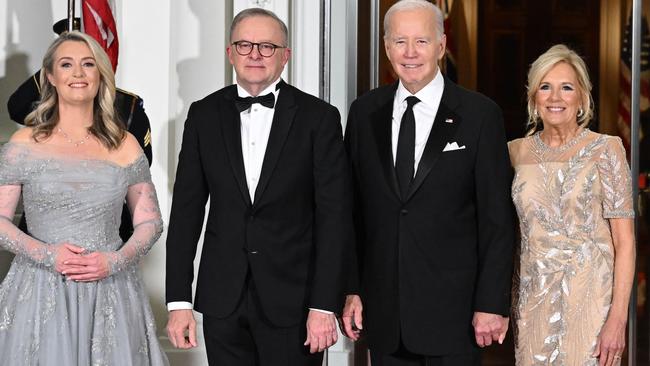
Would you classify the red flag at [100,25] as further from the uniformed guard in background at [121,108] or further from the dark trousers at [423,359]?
the dark trousers at [423,359]

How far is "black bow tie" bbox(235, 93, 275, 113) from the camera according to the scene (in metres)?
2.97

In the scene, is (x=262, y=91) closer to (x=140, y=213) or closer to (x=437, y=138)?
(x=437, y=138)

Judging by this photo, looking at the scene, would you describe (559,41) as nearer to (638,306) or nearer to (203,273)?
(638,306)

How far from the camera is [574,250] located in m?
3.20

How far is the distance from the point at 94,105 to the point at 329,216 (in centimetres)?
98

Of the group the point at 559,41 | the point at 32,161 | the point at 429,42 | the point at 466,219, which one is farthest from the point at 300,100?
the point at 559,41

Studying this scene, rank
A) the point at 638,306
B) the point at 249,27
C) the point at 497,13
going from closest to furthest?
the point at 249,27
the point at 638,306
the point at 497,13

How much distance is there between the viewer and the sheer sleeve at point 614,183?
125 inches

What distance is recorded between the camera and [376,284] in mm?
3053

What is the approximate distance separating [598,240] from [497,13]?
238 cm

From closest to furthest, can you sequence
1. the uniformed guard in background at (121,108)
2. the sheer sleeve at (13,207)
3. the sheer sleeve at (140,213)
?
the sheer sleeve at (13,207)
the sheer sleeve at (140,213)
the uniformed guard in background at (121,108)

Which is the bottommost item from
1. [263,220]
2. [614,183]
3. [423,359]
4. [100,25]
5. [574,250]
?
[423,359]

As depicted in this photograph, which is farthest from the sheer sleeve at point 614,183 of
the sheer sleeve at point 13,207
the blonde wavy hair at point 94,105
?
the sheer sleeve at point 13,207

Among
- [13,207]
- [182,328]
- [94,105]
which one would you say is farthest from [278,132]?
[13,207]
